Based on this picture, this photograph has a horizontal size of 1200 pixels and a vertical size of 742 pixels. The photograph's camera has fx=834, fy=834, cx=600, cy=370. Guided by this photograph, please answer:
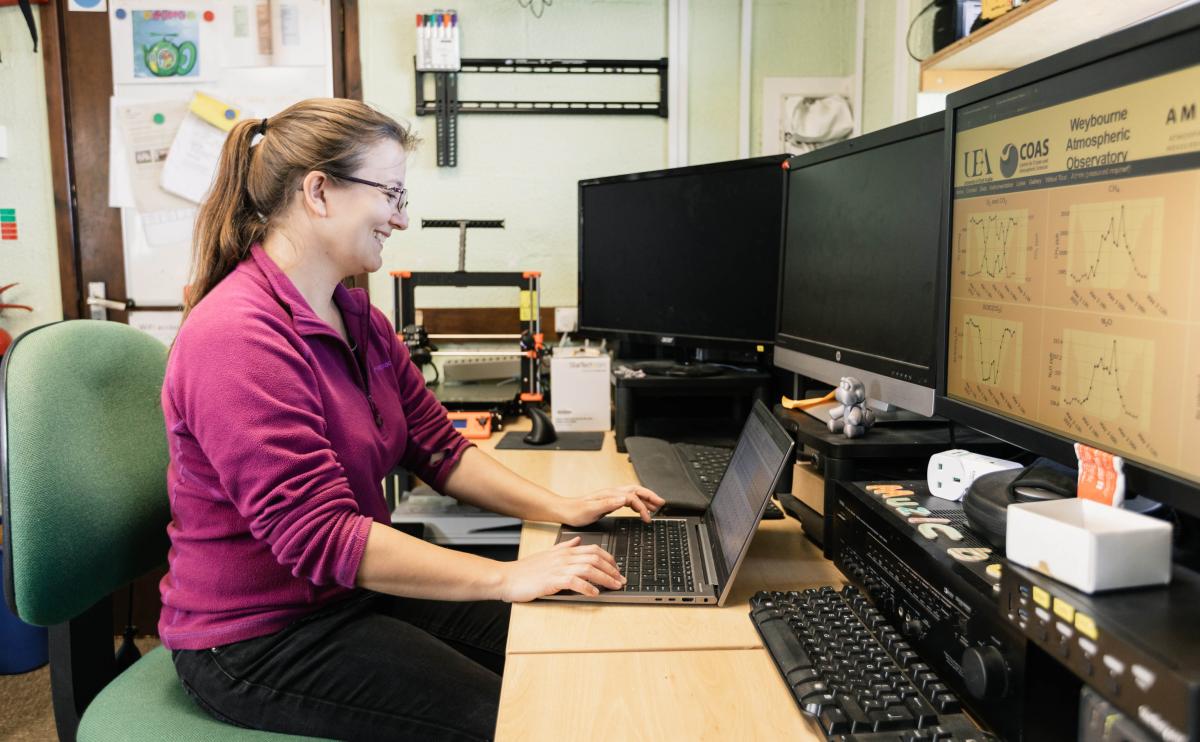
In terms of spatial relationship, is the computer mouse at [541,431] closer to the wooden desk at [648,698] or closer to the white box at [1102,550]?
the wooden desk at [648,698]

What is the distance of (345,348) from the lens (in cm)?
123

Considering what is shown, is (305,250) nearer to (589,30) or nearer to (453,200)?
(453,200)

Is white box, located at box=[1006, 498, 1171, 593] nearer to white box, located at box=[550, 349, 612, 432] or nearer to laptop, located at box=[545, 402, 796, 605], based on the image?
laptop, located at box=[545, 402, 796, 605]

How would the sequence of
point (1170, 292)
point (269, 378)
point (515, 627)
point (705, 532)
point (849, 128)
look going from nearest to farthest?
point (1170, 292) → point (515, 627) → point (269, 378) → point (705, 532) → point (849, 128)

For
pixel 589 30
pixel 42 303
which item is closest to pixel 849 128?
pixel 589 30

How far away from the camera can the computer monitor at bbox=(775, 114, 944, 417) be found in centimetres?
112

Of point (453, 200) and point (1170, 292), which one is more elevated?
point (453, 200)

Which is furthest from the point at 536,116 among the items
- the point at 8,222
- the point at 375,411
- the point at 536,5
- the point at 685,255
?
the point at 8,222

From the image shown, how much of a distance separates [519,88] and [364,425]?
5.60ft

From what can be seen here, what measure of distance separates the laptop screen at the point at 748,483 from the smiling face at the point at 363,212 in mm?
632

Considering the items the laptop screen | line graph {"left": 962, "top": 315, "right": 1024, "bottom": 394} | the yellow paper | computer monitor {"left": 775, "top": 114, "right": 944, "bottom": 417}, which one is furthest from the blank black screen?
the yellow paper

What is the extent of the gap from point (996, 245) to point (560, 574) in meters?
0.62

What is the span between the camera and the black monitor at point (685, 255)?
1750 millimetres

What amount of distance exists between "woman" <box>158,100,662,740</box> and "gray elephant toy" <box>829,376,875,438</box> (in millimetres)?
307
